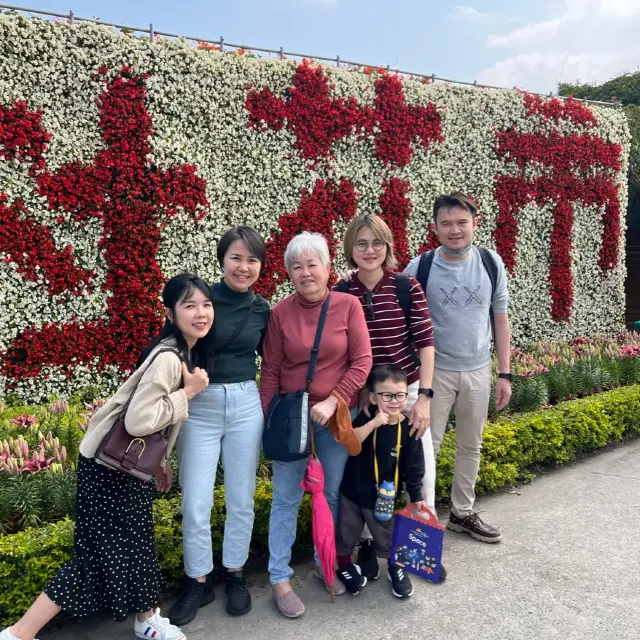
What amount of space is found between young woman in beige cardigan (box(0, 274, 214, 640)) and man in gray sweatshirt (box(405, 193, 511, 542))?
1539 millimetres

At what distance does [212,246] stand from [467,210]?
4158 mm

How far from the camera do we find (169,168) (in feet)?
21.6

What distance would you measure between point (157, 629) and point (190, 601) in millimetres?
239

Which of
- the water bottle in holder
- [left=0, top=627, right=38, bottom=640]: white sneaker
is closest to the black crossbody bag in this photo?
the water bottle in holder

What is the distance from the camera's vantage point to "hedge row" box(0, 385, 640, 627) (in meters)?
2.79

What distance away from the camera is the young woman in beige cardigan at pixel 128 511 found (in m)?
2.45

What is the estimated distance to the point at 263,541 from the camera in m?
3.57

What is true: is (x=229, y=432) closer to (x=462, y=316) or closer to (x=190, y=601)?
(x=190, y=601)

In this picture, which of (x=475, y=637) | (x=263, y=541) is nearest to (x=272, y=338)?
(x=263, y=541)

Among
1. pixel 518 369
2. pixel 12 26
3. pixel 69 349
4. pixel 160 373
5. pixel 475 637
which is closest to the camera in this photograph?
pixel 160 373

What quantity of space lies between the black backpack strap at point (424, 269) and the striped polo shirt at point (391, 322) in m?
0.44

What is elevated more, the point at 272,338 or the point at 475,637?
the point at 272,338

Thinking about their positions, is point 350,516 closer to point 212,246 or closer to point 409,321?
point 409,321

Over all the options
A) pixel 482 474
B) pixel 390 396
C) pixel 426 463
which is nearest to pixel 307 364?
pixel 390 396
